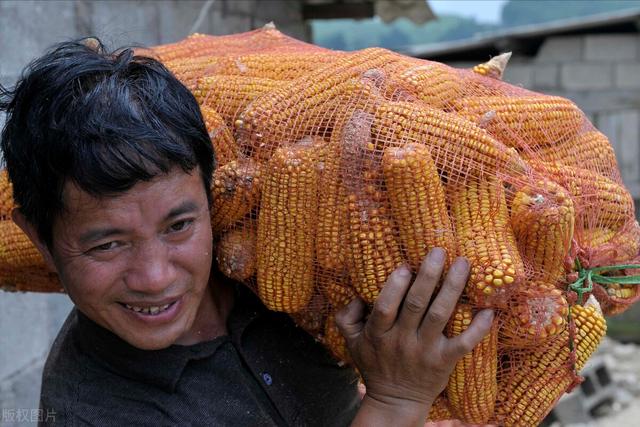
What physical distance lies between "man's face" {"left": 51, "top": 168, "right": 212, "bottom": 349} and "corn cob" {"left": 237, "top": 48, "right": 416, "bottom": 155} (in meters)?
0.15

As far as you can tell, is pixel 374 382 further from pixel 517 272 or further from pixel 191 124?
pixel 191 124

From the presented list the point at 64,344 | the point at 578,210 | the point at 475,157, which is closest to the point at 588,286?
the point at 578,210

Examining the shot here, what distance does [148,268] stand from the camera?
54.4 inches

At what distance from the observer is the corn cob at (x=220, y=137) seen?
1.55 m

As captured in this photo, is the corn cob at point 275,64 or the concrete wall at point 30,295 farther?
the concrete wall at point 30,295

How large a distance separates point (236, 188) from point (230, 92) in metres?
0.23

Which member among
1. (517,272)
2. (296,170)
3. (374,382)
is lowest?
(374,382)

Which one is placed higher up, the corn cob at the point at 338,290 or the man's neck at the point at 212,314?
the corn cob at the point at 338,290

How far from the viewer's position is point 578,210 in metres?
1.44

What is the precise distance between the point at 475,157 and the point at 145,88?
0.63m

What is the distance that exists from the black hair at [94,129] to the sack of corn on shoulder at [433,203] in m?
0.14

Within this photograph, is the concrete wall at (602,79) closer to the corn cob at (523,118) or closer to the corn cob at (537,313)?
the corn cob at (523,118)

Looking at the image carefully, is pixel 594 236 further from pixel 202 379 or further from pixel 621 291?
pixel 202 379

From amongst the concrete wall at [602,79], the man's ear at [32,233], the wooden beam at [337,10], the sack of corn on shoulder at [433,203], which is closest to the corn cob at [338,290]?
the sack of corn on shoulder at [433,203]
